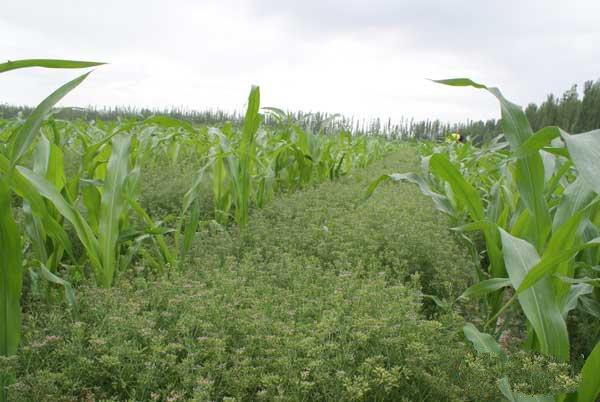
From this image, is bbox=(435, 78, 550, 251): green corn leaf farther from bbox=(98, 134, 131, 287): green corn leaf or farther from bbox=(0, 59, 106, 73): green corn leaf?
bbox=(98, 134, 131, 287): green corn leaf

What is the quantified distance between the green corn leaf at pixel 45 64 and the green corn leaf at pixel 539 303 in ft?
4.59

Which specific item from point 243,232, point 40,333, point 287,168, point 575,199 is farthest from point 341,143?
point 40,333

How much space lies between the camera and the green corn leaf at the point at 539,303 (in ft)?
5.25

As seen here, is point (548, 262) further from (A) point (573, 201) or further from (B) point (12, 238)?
(B) point (12, 238)

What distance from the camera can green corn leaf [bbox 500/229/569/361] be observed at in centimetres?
160

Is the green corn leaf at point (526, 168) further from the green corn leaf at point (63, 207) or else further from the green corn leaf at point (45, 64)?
the green corn leaf at point (63, 207)

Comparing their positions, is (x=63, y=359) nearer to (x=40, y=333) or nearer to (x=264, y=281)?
(x=40, y=333)

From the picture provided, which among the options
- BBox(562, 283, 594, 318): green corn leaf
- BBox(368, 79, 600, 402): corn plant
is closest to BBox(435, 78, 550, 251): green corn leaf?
BBox(368, 79, 600, 402): corn plant

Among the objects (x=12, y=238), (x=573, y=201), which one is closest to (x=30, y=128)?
(x=12, y=238)

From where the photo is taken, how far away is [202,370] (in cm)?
135

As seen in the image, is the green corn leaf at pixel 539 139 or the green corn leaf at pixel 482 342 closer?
the green corn leaf at pixel 539 139

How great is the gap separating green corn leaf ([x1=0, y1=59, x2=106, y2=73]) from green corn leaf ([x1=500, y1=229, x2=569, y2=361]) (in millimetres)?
1399

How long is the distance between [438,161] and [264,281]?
90 cm

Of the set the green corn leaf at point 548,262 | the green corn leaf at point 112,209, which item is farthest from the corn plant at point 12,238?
the green corn leaf at point 548,262
